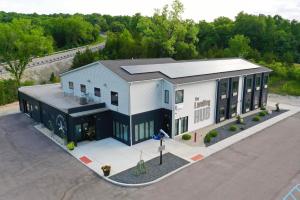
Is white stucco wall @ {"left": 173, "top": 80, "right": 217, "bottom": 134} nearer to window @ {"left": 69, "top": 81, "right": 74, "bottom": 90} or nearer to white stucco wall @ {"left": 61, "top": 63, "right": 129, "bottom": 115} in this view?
white stucco wall @ {"left": 61, "top": 63, "right": 129, "bottom": 115}

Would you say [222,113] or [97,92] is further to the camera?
[222,113]

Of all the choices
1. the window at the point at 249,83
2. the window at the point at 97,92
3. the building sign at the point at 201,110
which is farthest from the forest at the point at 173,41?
the building sign at the point at 201,110

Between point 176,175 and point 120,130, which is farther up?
point 120,130

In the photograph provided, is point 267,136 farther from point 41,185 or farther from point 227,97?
point 41,185

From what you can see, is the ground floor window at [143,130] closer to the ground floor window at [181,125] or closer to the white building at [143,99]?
the white building at [143,99]

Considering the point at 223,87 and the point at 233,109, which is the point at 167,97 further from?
the point at 233,109

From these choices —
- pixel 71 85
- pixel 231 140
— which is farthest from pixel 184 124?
pixel 71 85
